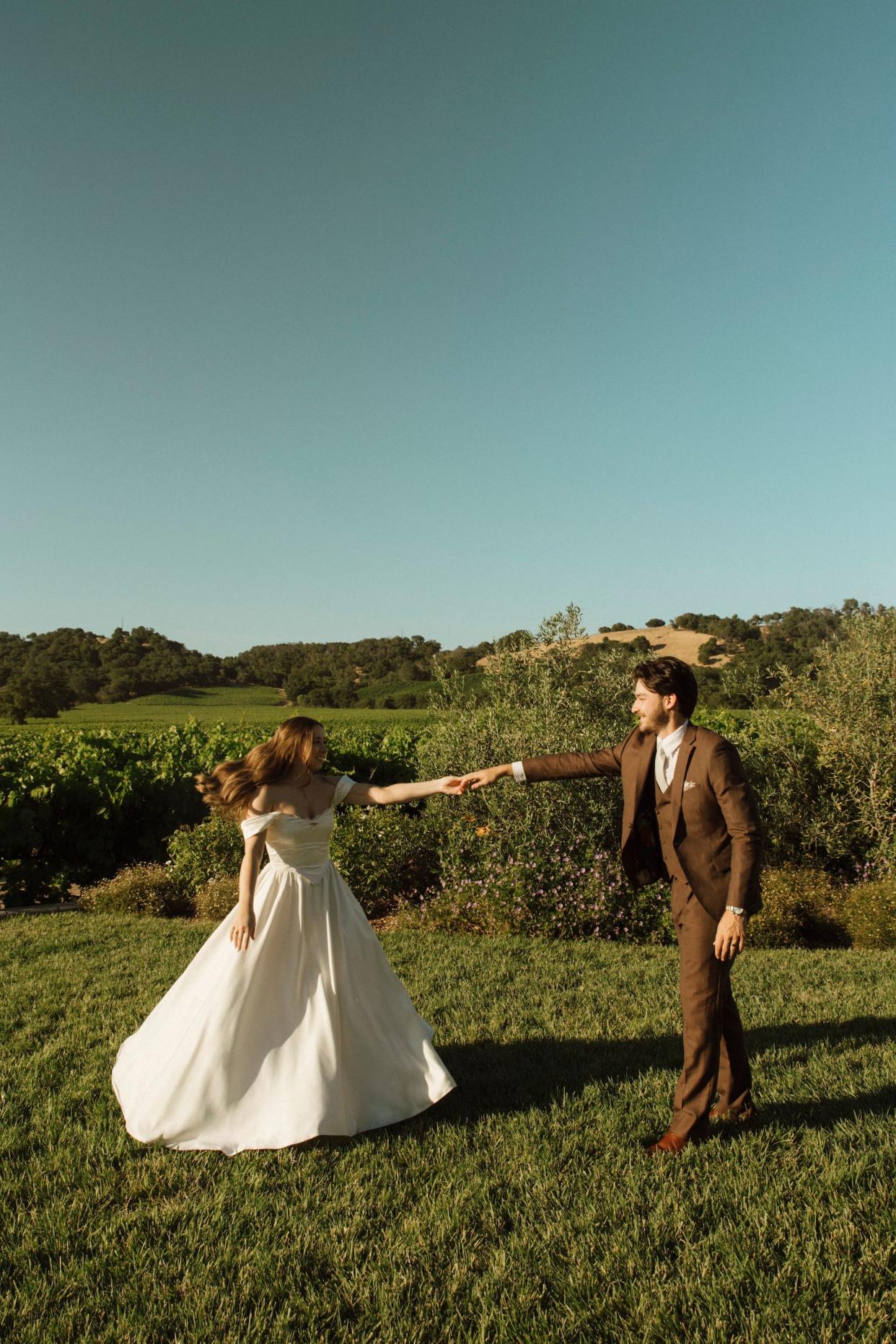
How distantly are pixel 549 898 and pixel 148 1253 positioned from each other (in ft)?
18.8

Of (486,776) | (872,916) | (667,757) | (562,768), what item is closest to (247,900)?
(486,776)

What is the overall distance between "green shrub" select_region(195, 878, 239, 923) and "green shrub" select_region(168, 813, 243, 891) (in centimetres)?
61

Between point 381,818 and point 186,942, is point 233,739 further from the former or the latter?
point 186,942

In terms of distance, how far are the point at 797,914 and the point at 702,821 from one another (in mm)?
5499

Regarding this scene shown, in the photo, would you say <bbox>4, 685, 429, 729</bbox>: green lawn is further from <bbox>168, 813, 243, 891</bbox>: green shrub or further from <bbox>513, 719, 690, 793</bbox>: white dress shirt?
<bbox>513, 719, 690, 793</bbox>: white dress shirt

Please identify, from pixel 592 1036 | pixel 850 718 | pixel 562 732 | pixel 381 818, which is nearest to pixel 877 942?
pixel 850 718

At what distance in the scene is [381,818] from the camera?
9938mm

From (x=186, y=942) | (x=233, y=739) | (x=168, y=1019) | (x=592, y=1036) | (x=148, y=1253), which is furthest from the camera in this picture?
(x=233, y=739)

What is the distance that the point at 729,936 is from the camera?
391cm

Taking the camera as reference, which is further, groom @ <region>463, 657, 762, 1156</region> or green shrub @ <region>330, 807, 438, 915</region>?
green shrub @ <region>330, 807, 438, 915</region>

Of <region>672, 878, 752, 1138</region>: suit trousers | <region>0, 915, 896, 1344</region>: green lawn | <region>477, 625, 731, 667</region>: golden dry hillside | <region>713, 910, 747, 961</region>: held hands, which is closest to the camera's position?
<region>0, 915, 896, 1344</region>: green lawn

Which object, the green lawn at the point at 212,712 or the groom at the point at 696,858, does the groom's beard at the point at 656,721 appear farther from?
the green lawn at the point at 212,712

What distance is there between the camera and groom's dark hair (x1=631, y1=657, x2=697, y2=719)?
4223 millimetres

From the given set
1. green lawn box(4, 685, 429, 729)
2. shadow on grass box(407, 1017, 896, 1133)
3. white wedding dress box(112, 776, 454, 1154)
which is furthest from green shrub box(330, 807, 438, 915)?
green lawn box(4, 685, 429, 729)
